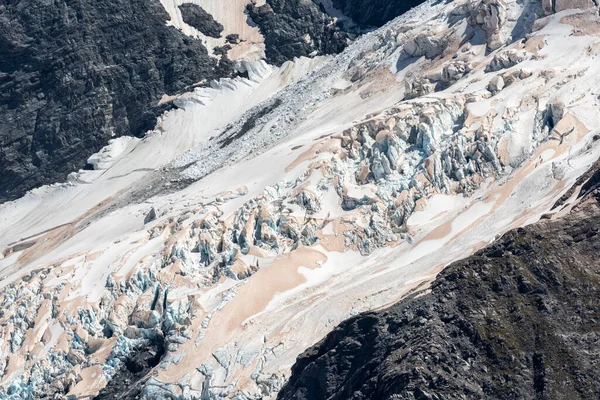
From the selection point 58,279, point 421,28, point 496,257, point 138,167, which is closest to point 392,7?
point 421,28

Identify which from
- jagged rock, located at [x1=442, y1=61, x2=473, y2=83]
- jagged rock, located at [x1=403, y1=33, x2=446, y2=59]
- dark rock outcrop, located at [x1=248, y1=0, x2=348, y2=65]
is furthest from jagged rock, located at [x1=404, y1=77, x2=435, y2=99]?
dark rock outcrop, located at [x1=248, y1=0, x2=348, y2=65]

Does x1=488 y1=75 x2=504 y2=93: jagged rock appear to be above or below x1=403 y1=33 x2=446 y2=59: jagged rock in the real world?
below

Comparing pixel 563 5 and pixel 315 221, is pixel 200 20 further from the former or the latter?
pixel 315 221

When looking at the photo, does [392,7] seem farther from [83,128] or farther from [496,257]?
[496,257]

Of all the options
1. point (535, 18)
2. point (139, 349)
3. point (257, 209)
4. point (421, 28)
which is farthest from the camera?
point (421, 28)

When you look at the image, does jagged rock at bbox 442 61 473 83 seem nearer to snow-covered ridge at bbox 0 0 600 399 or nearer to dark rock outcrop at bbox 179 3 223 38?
snow-covered ridge at bbox 0 0 600 399

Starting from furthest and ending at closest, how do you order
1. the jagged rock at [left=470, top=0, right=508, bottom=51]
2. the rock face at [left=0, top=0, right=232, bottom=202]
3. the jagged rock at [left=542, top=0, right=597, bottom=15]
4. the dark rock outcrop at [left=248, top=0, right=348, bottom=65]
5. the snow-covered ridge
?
the dark rock outcrop at [left=248, top=0, right=348, bottom=65], the rock face at [left=0, top=0, right=232, bottom=202], the jagged rock at [left=470, top=0, right=508, bottom=51], the jagged rock at [left=542, top=0, right=597, bottom=15], the snow-covered ridge
